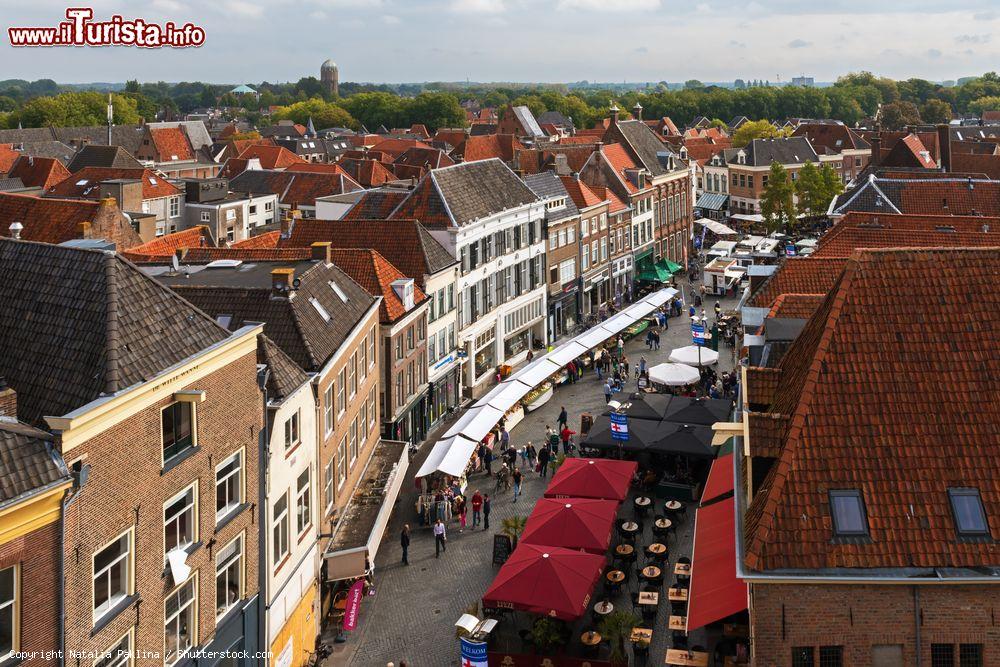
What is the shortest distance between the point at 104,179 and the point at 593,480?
4839 cm

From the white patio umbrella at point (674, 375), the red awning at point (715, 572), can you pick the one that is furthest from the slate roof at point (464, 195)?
the red awning at point (715, 572)

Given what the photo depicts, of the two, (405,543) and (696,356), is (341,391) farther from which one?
(696,356)

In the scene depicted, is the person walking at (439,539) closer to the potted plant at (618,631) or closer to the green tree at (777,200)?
the potted plant at (618,631)

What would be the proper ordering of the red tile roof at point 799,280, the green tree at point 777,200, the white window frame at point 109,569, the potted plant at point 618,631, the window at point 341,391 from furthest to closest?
the green tree at point 777,200
the red tile roof at point 799,280
the window at point 341,391
the potted plant at point 618,631
the white window frame at point 109,569

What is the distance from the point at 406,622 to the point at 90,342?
14.7m

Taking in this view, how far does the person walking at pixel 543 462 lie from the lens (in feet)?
129

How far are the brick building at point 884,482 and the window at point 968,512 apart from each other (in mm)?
23

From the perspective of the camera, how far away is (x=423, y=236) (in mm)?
46562

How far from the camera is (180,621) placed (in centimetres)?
1905

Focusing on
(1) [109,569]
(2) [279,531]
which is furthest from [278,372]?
(1) [109,569]

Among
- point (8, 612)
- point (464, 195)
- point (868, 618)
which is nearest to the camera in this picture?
point (8, 612)

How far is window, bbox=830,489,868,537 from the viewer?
17.6 m

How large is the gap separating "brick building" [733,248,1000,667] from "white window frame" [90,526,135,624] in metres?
10.5

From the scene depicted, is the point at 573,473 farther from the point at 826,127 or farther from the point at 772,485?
the point at 826,127
